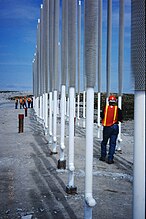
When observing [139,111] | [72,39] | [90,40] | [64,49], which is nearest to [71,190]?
[72,39]

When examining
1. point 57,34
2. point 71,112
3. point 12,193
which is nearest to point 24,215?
point 12,193

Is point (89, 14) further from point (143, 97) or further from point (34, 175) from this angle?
point (34, 175)

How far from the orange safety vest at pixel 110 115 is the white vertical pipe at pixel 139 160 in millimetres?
5592

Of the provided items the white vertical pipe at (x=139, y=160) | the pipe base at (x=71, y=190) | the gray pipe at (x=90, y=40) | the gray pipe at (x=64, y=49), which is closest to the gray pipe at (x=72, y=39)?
→ the gray pipe at (x=64, y=49)

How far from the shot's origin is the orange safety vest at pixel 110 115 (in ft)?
26.7

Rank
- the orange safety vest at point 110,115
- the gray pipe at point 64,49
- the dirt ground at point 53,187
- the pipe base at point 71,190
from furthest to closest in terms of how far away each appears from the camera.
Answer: the orange safety vest at point 110,115
the gray pipe at point 64,49
the pipe base at point 71,190
the dirt ground at point 53,187

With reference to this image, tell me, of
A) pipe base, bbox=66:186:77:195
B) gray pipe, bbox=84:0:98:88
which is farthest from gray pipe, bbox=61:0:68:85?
gray pipe, bbox=84:0:98:88

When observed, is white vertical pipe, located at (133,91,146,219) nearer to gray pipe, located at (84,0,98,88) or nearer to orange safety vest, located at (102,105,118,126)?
gray pipe, located at (84,0,98,88)

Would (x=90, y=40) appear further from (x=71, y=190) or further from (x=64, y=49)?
(x=64, y=49)

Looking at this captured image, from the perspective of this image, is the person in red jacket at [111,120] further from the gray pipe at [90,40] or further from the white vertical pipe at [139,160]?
the white vertical pipe at [139,160]

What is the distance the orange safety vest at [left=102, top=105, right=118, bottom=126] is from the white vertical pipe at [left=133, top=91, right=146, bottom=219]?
5592mm

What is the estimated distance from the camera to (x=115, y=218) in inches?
183

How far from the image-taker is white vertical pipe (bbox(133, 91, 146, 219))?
8.23 feet

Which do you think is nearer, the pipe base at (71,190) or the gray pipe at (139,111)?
the gray pipe at (139,111)
